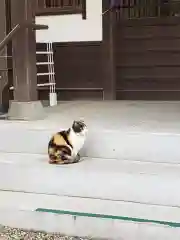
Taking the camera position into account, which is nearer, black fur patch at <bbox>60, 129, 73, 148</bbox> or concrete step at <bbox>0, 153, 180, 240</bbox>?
concrete step at <bbox>0, 153, 180, 240</bbox>

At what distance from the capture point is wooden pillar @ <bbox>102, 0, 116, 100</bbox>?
6.14 m

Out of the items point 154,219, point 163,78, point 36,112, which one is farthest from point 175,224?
point 163,78

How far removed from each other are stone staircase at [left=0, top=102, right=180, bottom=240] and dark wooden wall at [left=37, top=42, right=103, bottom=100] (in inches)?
79.7

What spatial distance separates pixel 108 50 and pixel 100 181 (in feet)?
10.4

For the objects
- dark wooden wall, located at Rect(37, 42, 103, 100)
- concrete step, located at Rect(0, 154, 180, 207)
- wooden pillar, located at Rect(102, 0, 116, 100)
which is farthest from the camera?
dark wooden wall, located at Rect(37, 42, 103, 100)

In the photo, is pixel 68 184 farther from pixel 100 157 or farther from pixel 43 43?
pixel 43 43

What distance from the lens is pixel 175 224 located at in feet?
9.07

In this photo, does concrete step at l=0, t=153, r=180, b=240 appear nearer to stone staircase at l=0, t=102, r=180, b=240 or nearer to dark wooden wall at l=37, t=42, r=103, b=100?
stone staircase at l=0, t=102, r=180, b=240

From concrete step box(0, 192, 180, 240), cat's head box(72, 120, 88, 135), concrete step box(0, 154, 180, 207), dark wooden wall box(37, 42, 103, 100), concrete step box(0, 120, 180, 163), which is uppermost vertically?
dark wooden wall box(37, 42, 103, 100)

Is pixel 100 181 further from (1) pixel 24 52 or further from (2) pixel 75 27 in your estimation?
(2) pixel 75 27

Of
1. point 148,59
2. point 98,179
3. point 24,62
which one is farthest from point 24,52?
point 148,59

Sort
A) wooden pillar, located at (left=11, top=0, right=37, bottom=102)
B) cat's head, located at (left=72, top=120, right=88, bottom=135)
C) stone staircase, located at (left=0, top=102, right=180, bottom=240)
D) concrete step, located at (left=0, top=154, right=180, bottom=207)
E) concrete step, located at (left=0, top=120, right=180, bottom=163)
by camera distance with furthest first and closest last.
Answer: wooden pillar, located at (left=11, top=0, right=37, bottom=102)
cat's head, located at (left=72, top=120, right=88, bottom=135)
concrete step, located at (left=0, top=120, right=180, bottom=163)
concrete step, located at (left=0, top=154, right=180, bottom=207)
stone staircase, located at (left=0, top=102, right=180, bottom=240)

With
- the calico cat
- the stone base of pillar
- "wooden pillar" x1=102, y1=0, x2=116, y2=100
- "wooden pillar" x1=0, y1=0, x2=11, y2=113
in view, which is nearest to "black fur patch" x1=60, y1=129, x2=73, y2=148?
the calico cat

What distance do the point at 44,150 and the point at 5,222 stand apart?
944mm
